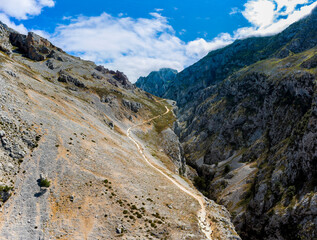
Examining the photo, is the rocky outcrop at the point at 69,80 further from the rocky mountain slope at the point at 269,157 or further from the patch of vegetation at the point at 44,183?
the patch of vegetation at the point at 44,183

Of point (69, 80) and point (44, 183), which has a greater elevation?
point (69, 80)

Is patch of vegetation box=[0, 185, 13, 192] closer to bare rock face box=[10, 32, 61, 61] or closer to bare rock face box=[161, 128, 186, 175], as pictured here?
bare rock face box=[161, 128, 186, 175]

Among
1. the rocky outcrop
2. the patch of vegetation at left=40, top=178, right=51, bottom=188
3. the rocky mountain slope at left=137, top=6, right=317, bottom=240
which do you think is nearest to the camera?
the patch of vegetation at left=40, top=178, right=51, bottom=188

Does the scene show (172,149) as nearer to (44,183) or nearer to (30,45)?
(44,183)

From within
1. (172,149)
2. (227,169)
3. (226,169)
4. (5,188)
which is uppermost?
(227,169)

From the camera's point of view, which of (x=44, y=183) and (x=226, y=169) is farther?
(x=226, y=169)

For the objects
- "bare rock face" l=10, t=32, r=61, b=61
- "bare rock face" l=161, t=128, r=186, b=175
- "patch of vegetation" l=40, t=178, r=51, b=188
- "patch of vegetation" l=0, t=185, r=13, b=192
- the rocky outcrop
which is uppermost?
"bare rock face" l=10, t=32, r=61, b=61

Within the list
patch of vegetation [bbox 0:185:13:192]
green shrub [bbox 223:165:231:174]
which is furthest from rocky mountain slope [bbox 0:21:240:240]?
green shrub [bbox 223:165:231:174]

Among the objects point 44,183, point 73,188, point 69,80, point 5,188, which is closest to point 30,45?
point 69,80

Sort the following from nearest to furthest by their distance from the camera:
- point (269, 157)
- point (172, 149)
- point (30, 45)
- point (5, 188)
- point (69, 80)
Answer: point (5, 188), point (269, 157), point (172, 149), point (69, 80), point (30, 45)

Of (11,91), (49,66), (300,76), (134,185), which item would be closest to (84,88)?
(49,66)

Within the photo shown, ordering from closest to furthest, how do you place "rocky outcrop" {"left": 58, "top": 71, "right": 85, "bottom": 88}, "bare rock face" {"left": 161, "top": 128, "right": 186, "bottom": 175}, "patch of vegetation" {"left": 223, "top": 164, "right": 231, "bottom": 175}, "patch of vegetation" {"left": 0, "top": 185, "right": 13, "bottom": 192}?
1. "patch of vegetation" {"left": 0, "top": 185, "right": 13, "bottom": 192}
2. "bare rock face" {"left": 161, "top": 128, "right": 186, "bottom": 175}
3. "rocky outcrop" {"left": 58, "top": 71, "right": 85, "bottom": 88}
4. "patch of vegetation" {"left": 223, "top": 164, "right": 231, "bottom": 175}

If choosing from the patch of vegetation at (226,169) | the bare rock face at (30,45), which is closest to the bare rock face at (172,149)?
the patch of vegetation at (226,169)

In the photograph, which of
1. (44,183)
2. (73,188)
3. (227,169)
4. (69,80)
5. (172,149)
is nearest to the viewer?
(44,183)
